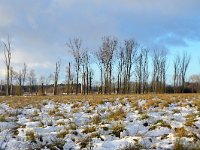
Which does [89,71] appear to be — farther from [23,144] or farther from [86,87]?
[23,144]

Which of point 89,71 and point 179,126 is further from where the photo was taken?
point 89,71

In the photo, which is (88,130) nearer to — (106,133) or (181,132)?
(106,133)

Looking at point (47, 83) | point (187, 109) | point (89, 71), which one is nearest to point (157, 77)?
point (89, 71)

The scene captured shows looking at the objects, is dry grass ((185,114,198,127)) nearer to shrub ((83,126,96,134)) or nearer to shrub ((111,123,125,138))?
shrub ((111,123,125,138))

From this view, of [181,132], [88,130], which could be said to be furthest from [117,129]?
[181,132]

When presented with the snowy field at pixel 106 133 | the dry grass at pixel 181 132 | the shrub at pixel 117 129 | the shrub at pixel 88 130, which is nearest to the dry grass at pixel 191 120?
the snowy field at pixel 106 133

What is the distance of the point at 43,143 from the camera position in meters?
6.73

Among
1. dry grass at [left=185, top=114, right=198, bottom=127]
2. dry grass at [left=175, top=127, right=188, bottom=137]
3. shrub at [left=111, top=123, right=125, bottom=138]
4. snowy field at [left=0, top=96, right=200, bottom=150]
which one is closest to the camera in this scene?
snowy field at [left=0, top=96, right=200, bottom=150]

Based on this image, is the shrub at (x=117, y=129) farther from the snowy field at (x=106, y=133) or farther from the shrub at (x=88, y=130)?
the shrub at (x=88, y=130)

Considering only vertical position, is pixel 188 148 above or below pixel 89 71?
below

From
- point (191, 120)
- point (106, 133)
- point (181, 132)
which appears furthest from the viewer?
point (191, 120)

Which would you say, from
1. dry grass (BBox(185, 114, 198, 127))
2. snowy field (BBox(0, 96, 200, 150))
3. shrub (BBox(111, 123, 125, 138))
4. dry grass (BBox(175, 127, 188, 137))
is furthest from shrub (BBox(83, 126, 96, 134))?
dry grass (BBox(185, 114, 198, 127))

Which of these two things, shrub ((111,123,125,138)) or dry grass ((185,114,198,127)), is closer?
shrub ((111,123,125,138))

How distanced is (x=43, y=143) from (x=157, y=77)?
5803cm
